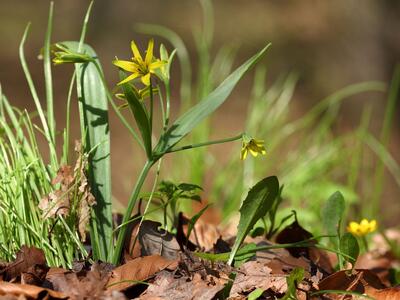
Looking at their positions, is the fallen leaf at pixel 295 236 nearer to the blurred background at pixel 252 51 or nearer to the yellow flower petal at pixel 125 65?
the yellow flower petal at pixel 125 65

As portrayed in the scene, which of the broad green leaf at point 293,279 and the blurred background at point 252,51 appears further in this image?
the blurred background at point 252,51

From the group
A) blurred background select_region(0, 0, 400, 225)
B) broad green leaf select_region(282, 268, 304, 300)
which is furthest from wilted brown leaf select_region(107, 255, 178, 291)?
blurred background select_region(0, 0, 400, 225)

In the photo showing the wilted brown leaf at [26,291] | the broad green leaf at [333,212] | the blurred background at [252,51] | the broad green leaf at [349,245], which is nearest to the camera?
the wilted brown leaf at [26,291]

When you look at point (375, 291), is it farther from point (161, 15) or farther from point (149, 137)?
point (161, 15)

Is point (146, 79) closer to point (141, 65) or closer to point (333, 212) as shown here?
point (141, 65)

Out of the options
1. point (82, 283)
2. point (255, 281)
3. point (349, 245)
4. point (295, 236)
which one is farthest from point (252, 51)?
point (82, 283)

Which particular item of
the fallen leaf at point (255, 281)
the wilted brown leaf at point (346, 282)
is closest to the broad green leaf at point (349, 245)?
the wilted brown leaf at point (346, 282)

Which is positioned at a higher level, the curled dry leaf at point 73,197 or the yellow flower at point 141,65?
the yellow flower at point 141,65
